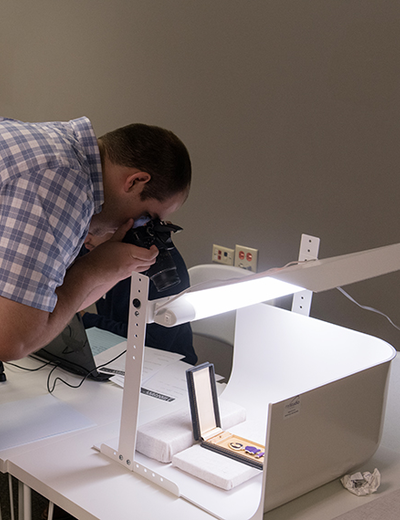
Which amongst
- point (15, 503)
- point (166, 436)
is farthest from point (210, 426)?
point (15, 503)

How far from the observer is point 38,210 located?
127 cm

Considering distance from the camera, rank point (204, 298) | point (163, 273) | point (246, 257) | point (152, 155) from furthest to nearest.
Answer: point (246, 257) < point (152, 155) < point (163, 273) < point (204, 298)

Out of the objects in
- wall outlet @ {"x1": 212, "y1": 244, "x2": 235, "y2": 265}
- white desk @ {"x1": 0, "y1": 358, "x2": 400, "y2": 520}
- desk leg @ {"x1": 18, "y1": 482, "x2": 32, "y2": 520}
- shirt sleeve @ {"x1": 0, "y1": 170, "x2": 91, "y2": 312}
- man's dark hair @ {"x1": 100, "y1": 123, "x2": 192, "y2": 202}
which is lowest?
desk leg @ {"x1": 18, "y1": 482, "x2": 32, "y2": 520}

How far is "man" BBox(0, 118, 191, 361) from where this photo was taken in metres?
1.27

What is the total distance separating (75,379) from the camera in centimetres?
181

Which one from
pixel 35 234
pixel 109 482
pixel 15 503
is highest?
pixel 35 234

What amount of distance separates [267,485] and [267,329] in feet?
2.01

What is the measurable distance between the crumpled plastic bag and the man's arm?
0.70 meters

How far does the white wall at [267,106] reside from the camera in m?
2.41

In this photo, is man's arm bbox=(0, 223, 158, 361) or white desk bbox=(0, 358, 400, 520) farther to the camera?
man's arm bbox=(0, 223, 158, 361)

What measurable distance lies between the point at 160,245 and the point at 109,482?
0.58 metres

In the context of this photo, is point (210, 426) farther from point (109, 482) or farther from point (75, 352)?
point (75, 352)

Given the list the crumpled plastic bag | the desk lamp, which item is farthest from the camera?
the crumpled plastic bag

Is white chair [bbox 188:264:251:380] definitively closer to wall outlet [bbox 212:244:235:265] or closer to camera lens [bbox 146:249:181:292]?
wall outlet [bbox 212:244:235:265]
